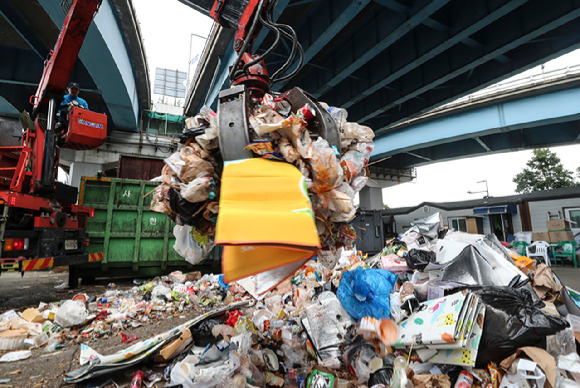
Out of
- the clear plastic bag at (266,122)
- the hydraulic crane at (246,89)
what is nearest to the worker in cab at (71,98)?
the hydraulic crane at (246,89)

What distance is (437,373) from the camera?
1.83 m

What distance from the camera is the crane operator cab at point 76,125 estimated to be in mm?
4535

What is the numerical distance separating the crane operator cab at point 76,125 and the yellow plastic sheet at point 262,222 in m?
4.60

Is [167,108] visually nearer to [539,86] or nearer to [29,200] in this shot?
[29,200]

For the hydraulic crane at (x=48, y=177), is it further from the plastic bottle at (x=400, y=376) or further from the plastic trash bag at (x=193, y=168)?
the plastic bottle at (x=400, y=376)

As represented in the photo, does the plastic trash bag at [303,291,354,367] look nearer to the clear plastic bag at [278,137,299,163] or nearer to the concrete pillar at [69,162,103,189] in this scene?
the clear plastic bag at [278,137,299,163]

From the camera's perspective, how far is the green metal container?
216 inches

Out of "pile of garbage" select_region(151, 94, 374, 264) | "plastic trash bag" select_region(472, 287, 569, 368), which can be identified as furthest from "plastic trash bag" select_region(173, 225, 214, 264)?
"plastic trash bag" select_region(472, 287, 569, 368)

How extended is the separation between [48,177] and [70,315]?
219cm

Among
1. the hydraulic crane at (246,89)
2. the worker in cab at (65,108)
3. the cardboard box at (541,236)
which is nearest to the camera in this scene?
the hydraulic crane at (246,89)

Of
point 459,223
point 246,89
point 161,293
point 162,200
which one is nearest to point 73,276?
point 161,293

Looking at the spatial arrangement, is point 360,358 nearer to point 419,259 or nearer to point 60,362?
point 419,259

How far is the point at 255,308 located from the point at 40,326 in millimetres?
2422

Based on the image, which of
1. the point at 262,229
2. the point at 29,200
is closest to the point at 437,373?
the point at 262,229
